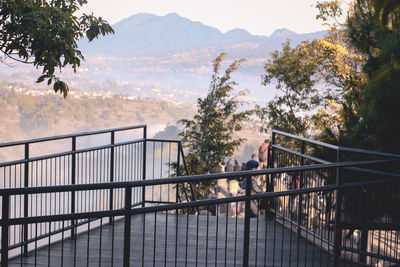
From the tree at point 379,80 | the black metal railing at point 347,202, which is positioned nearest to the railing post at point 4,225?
the black metal railing at point 347,202

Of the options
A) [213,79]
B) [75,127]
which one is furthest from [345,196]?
[75,127]

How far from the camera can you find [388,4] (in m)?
3.67

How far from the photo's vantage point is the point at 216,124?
28.2 meters

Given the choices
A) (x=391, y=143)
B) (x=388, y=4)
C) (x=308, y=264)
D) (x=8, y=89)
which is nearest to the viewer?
(x=388, y=4)

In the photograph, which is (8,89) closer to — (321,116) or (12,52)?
(321,116)

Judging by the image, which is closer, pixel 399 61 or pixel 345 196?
pixel 399 61

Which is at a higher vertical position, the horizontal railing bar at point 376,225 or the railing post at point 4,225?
the railing post at point 4,225

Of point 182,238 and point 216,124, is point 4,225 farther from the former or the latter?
point 216,124

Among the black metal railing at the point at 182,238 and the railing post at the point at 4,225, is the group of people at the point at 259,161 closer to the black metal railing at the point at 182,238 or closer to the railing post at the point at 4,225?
the black metal railing at the point at 182,238

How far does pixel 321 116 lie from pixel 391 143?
1728cm

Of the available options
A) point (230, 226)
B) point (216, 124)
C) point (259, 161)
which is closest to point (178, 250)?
point (230, 226)

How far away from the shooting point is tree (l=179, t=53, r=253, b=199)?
2755 centimetres

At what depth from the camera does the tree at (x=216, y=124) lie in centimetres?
2755

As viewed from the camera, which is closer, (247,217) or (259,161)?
(247,217)
